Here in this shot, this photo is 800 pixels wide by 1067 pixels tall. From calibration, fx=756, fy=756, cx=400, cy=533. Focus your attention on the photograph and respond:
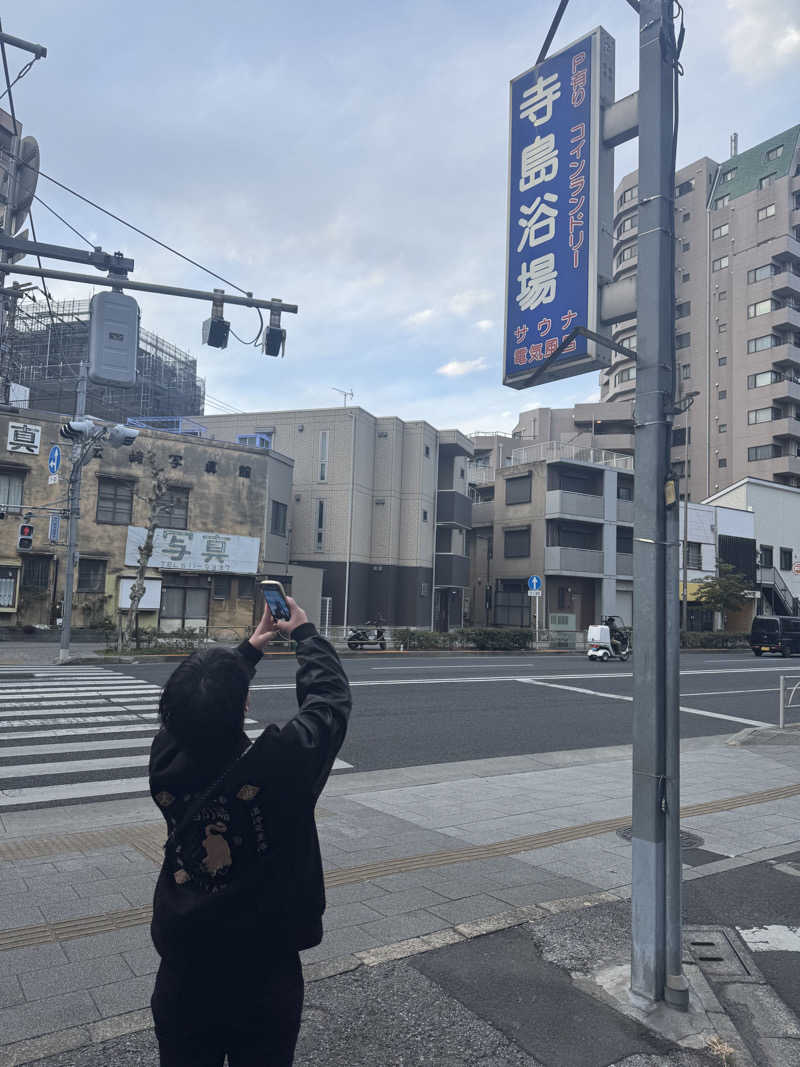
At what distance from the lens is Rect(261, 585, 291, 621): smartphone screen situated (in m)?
2.38

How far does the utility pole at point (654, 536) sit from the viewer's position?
11.9 ft

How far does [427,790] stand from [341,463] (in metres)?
31.8

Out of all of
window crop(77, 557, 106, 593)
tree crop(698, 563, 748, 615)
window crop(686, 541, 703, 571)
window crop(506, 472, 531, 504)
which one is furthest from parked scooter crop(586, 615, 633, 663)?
window crop(77, 557, 106, 593)

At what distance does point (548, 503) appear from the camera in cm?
4369

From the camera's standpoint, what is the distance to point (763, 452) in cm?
5728

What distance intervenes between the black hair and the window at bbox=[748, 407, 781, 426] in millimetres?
61868

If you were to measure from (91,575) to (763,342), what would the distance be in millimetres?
50483

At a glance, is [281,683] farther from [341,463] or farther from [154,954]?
[341,463]

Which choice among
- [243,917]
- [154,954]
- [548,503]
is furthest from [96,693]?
[548,503]

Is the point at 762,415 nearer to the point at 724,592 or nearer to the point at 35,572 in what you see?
the point at 724,592

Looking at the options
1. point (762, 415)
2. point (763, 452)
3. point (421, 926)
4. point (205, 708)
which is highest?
point (762, 415)

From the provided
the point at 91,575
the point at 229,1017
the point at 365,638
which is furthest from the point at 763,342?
the point at 229,1017

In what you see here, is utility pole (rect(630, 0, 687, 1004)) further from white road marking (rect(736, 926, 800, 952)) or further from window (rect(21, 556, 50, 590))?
window (rect(21, 556, 50, 590))

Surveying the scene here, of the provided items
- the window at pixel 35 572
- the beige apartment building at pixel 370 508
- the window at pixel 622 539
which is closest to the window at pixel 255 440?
the beige apartment building at pixel 370 508
